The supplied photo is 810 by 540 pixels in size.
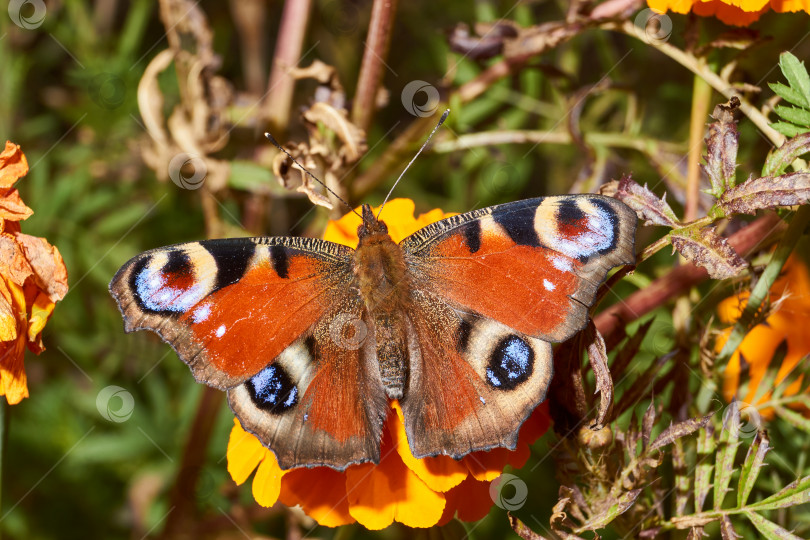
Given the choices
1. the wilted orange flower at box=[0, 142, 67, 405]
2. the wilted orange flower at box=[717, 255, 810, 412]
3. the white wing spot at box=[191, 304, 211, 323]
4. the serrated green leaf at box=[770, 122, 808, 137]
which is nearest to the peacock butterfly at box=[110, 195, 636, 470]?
the white wing spot at box=[191, 304, 211, 323]

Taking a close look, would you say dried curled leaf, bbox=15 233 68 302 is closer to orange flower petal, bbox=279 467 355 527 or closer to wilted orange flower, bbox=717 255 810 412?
orange flower petal, bbox=279 467 355 527

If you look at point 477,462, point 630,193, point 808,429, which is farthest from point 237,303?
point 808,429

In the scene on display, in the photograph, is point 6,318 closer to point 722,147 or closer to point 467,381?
point 467,381

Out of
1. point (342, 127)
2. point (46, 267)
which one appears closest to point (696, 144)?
point (342, 127)

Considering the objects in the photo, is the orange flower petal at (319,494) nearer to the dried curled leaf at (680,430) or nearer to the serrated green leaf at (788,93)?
the dried curled leaf at (680,430)

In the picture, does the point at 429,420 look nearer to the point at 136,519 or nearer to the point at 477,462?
the point at 477,462

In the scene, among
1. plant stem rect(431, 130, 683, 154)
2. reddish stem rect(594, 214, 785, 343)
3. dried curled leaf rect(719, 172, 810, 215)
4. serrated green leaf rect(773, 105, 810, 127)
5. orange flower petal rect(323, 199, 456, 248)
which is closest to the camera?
dried curled leaf rect(719, 172, 810, 215)

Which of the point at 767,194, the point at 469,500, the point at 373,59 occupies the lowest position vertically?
the point at 469,500
